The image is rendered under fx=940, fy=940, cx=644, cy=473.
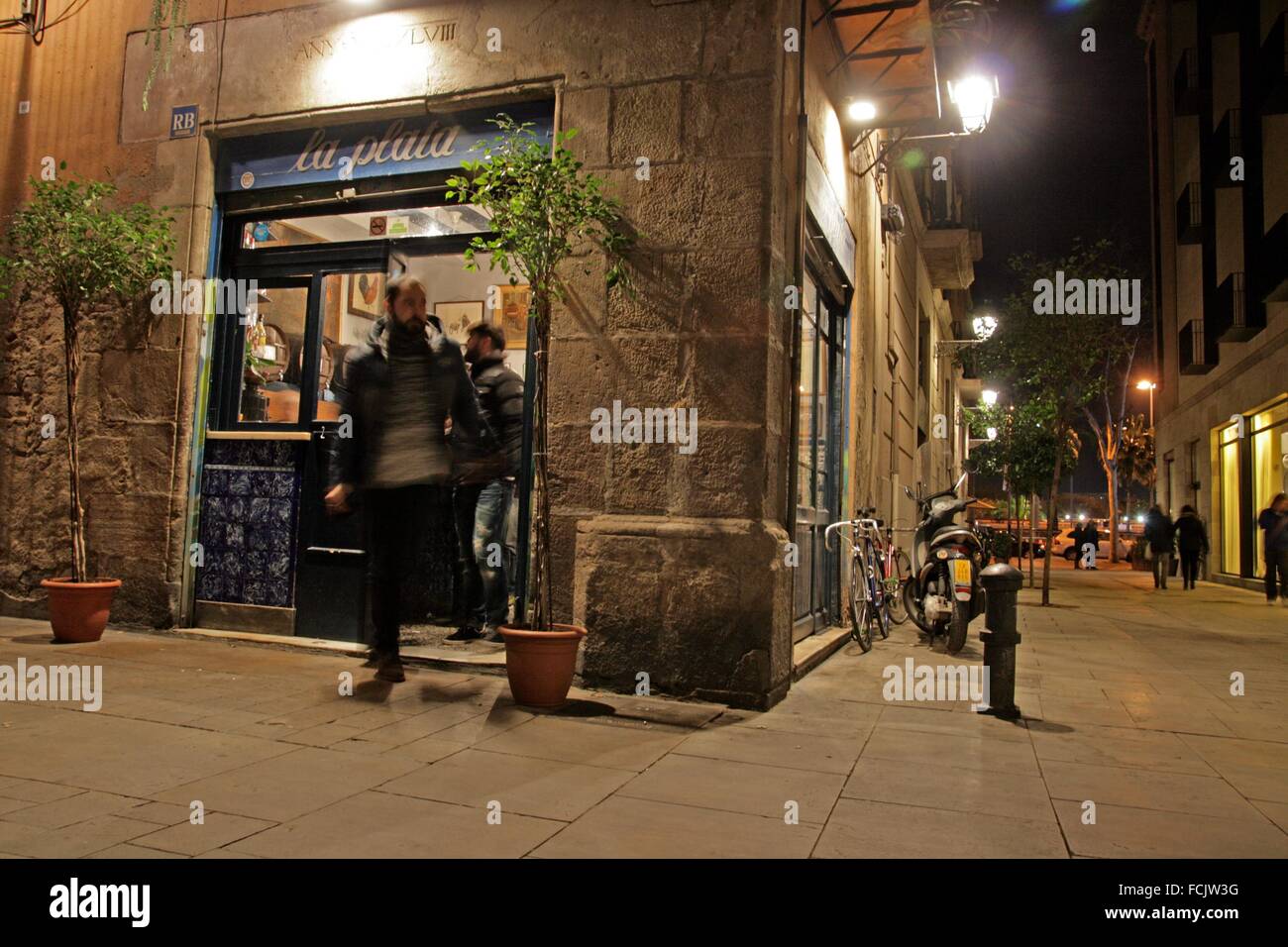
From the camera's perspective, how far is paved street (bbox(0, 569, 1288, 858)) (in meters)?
2.96

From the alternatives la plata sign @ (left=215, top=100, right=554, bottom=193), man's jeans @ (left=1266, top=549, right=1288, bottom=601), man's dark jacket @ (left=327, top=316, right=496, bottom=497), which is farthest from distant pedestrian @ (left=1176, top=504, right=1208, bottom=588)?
man's dark jacket @ (left=327, top=316, right=496, bottom=497)

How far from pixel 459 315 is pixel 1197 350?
67.2ft

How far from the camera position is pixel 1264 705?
591 centimetres

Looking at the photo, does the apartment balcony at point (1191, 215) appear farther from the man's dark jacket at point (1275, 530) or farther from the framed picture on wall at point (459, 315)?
the framed picture on wall at point (459, 315)

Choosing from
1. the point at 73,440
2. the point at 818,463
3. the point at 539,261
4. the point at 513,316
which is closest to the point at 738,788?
the point at 539,261

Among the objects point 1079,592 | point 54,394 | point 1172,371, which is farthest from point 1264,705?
point 1172,371

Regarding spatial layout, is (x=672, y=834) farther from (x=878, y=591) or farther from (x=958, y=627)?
(x=878, y=591)

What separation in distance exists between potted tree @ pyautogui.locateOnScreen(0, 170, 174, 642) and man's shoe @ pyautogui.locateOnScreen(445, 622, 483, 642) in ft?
7.38

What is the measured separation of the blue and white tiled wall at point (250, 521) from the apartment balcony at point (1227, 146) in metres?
20.3

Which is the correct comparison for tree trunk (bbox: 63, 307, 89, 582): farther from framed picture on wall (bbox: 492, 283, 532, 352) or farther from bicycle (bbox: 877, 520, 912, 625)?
bicycle (bbox: 877, 520, 912, 625)

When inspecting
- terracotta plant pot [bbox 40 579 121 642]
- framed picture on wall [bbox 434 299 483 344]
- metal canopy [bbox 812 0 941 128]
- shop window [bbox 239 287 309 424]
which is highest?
metal canopy [bbox 812 0 941 128]

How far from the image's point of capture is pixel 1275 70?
16.0 m
